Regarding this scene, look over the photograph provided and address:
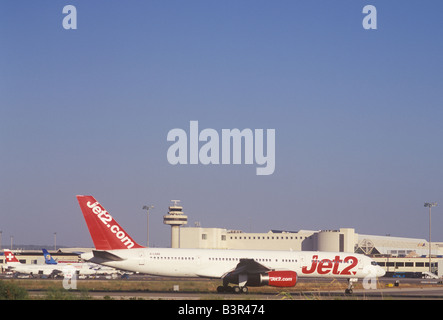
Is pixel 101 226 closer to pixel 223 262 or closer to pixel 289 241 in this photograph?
pixel 223 262

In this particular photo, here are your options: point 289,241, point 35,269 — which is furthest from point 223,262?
point 289,241

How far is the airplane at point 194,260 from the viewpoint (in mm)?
41750

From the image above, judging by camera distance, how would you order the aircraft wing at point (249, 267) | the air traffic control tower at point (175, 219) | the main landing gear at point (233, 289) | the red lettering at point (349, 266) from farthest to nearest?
the air traffic control tower at point (175, 219), the red lettering at point (349, 266), the aircraft wing at point (249, 267), the main landing gear at point (233, 289)

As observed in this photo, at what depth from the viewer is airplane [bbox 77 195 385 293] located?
137 ft

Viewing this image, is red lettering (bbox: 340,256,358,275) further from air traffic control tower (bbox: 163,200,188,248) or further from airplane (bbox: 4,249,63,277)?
air traffic control tower (bbox: 163,200,188,248)

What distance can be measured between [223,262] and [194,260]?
2.12 meters

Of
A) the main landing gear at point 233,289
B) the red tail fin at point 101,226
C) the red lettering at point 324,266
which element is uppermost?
the red tail fin at point 101,226

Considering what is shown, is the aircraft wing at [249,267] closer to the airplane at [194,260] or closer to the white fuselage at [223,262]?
the airplane at [194,260]

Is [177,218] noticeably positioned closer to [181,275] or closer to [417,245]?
[417,245]

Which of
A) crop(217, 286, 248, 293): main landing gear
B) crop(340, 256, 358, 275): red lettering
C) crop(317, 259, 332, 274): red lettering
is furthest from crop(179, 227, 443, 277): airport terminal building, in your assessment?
crop(217, 286, 248, 293): main landing gear

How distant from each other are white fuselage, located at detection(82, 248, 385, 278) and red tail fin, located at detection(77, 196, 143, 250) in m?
0.71

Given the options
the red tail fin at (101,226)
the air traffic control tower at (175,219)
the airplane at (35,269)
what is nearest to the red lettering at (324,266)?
the red tail fin at (101,226)

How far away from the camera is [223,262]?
1731 inches
